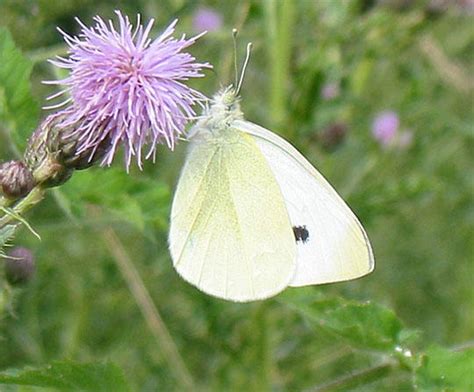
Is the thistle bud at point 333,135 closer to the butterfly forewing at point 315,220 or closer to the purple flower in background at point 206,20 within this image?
the purple flower in background at point 206,20

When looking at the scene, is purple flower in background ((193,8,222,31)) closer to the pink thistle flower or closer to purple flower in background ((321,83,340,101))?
purple flower in background ((321,83,340,101))

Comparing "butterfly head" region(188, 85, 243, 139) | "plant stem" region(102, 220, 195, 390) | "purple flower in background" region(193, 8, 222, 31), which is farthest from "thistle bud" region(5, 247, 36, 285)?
"purple flower in background" region(193, 8, 222, 31)

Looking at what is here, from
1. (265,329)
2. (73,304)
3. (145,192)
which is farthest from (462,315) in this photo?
(145,192)

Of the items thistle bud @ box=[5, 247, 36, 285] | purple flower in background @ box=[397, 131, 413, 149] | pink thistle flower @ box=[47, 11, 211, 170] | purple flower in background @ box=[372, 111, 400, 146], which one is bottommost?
thistle bud @ box=[5, 247, 36, 285]

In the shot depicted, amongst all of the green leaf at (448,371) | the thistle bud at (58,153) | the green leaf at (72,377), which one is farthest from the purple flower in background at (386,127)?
the green leaf at (72,377)

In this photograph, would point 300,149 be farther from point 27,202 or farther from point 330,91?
point 27,202

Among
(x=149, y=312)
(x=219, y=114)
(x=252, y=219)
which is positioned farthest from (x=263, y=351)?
(x=219, y=114)
